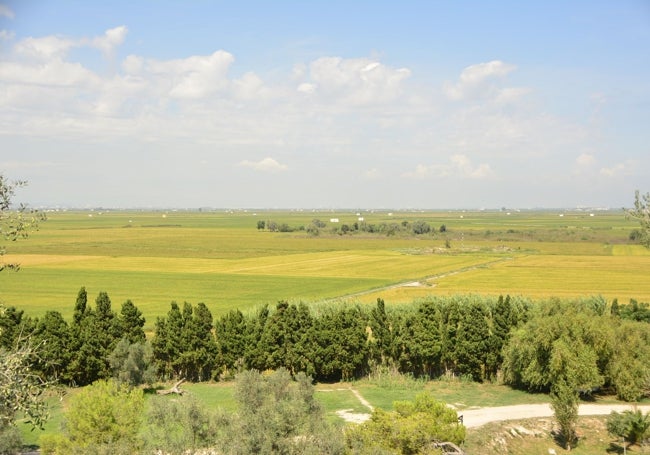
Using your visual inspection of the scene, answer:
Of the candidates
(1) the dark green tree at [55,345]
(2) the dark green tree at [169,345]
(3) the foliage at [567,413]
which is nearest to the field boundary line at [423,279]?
(2) the dark green tree at [169,345]

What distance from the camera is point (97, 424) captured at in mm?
21781

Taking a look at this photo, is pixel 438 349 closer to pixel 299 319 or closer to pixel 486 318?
pixel 486 318

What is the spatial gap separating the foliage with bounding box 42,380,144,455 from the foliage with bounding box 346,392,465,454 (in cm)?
801

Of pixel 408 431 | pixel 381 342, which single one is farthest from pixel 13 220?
pixel 381 342

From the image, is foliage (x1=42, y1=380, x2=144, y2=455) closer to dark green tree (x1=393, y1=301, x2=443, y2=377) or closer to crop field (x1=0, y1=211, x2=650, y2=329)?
dark green tree (x1=393, y1=301, x2=443, y2=377)

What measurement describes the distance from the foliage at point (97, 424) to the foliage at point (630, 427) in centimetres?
2190

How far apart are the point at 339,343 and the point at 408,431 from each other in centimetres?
1795

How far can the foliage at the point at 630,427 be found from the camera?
28298 millimetres

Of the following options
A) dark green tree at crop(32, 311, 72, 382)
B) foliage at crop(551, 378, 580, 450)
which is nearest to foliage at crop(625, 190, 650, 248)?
foliage at crop(551, 378, 580, 450)

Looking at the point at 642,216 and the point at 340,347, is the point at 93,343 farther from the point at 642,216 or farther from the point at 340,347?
the point at 642,216

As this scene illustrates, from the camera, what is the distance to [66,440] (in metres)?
21.4

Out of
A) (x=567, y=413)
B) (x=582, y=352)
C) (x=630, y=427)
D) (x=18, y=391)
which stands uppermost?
(x=18, y=391)

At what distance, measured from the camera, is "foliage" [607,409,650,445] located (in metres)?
28.3

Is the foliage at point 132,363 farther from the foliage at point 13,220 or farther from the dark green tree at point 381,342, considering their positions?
the foliage at point 13,220
